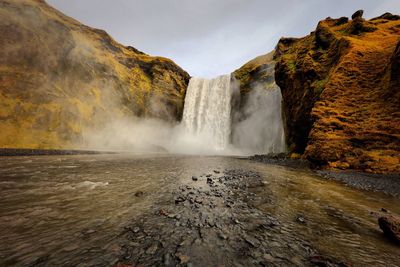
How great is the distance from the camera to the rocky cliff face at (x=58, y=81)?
79.9 ft

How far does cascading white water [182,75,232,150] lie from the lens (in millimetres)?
46812

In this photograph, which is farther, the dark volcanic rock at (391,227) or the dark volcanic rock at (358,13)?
the dark volcanic rock at (358,13)

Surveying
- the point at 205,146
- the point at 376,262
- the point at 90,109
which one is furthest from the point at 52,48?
the point at 376,262

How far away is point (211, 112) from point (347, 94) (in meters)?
32.7

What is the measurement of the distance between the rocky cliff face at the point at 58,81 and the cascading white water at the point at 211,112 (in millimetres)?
8231

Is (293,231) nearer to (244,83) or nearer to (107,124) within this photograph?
(107,124)

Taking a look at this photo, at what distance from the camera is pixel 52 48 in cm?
3181

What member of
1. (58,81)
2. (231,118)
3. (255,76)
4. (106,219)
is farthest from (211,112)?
(106,219)

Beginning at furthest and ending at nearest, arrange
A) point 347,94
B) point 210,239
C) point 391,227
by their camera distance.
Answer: point 347,94 < point 391,227 < point 210,239

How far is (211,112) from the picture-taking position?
159ft

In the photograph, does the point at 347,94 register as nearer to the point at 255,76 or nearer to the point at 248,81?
the point at 255,76

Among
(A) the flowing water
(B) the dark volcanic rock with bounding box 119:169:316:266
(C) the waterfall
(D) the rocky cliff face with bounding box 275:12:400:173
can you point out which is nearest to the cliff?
(C) the waterfall

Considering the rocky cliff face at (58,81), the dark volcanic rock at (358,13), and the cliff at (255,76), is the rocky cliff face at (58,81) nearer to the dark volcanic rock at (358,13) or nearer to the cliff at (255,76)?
the cliff at (255,76)

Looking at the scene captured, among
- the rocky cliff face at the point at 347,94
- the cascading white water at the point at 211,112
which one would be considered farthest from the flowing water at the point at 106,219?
the cascading white water at the point at 211,112
